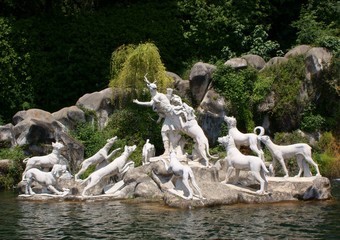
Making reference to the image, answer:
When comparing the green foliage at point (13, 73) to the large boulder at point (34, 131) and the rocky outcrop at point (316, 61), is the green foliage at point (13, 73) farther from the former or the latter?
the rocky outcrop at point (316, 61)

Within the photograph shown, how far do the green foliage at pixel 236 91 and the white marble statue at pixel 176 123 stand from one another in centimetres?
707

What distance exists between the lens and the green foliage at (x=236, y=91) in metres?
28.2

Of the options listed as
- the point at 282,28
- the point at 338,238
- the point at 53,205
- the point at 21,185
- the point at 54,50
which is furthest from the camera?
the point at 282,28

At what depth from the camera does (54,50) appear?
107 feet

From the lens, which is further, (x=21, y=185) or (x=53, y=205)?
(x=21, y=185)

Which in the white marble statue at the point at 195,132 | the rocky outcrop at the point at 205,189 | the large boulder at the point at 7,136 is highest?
the large boulder at the point at 7,136

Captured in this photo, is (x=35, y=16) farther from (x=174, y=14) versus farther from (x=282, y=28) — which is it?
(x=282, y=28)

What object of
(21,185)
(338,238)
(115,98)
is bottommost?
(338,238)

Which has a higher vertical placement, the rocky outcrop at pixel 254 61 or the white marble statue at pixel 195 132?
the rocky outcrop at pixel 254 61

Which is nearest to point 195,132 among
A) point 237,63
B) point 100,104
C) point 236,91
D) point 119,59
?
point 236,91

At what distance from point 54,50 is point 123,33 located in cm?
361

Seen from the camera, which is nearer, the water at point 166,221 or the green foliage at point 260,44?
the water at point 166,221

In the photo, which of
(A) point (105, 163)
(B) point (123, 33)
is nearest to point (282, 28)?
(B) point (123, 33)

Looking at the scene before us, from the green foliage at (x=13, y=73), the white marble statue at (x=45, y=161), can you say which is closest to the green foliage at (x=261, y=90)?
the white marble statue at (x=45, y=161)
